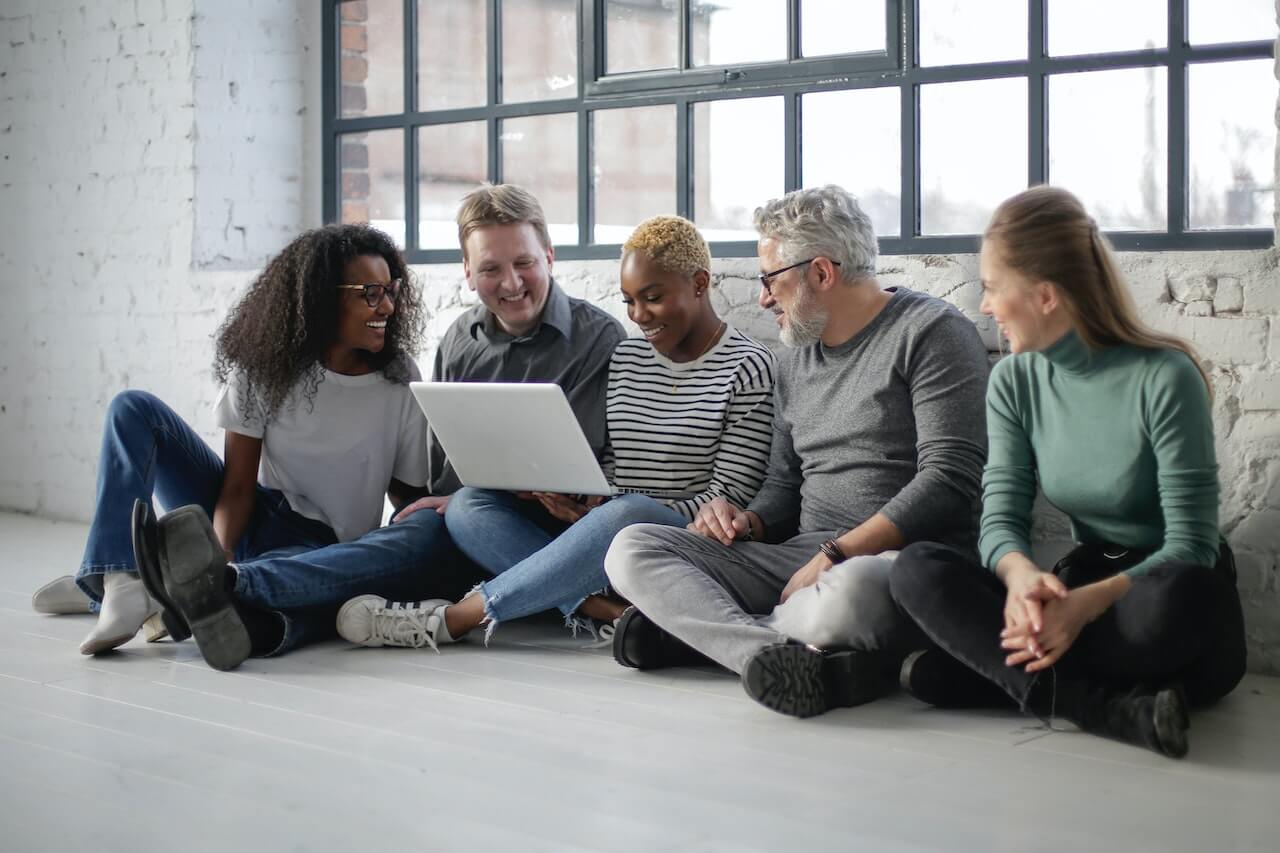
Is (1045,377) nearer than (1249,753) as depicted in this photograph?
No

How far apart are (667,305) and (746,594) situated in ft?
2.11

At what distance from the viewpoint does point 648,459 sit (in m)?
3.15

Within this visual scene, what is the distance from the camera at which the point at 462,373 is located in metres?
3.46

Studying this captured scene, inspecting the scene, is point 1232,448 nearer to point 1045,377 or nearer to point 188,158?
point 1045,377

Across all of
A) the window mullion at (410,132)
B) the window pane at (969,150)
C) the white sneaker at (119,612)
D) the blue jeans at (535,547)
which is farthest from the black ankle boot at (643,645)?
the window mullion at (410,132)

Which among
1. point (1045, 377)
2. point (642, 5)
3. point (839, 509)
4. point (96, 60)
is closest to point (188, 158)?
point (96, 60)

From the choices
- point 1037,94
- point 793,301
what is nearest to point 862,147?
point 1037,94

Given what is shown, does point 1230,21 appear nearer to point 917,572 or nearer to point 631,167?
point 917,572

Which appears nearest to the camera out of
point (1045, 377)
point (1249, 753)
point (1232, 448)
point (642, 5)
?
point (1249, 753)

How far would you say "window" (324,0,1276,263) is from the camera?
3.09m

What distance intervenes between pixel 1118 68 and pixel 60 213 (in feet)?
11.6

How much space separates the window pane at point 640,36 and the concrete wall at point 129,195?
1237 mm

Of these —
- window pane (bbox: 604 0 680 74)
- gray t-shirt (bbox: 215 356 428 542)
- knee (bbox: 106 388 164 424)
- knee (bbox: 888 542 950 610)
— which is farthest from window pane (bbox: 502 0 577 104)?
knee (bbox: 888 542 950 610)

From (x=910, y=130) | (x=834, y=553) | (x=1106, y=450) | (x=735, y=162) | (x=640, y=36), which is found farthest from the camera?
(x=640, y=36)
